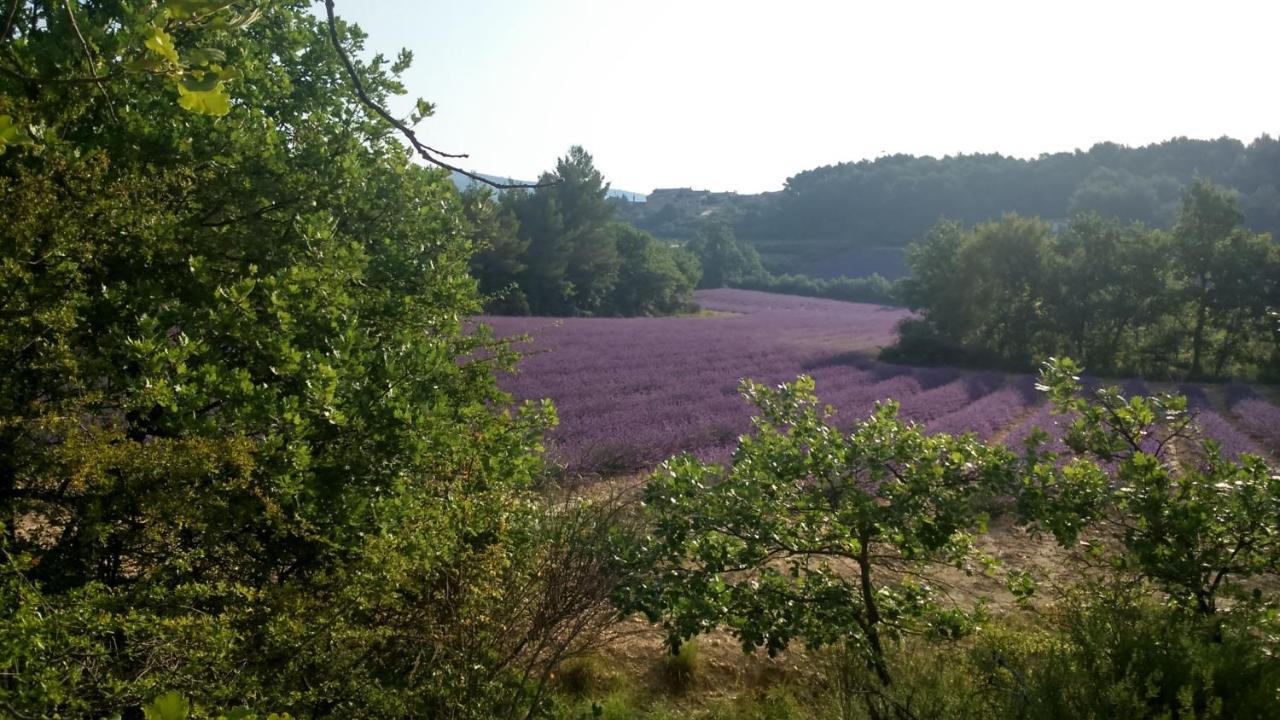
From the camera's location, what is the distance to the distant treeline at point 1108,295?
63.7ft

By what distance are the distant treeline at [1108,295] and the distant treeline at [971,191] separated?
1659 inches

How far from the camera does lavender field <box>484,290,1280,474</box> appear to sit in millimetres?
10117

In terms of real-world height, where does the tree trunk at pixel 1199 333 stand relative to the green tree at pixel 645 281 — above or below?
below

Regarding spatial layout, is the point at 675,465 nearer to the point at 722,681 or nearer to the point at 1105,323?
the point at 722,681

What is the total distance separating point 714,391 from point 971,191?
72.8m

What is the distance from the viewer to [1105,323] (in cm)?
2153

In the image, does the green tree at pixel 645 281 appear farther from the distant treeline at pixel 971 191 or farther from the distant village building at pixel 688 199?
the distant village building at pixel 688 199

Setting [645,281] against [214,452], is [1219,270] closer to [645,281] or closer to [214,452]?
[214,452]

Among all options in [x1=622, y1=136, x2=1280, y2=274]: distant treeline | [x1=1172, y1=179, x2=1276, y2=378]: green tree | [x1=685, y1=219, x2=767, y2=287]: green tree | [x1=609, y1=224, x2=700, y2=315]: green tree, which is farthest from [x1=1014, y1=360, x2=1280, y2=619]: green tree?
[x1=622, y1=136, x2=1280, y2=274]: distant treeline

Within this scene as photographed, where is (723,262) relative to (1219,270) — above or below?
above

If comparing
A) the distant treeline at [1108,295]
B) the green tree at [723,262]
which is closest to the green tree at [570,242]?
the distant treeline at [1108,295]

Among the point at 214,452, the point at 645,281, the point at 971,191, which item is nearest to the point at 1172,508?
the point at 214,452

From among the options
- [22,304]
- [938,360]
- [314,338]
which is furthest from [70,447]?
[938,360]

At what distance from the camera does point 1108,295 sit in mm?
20953
